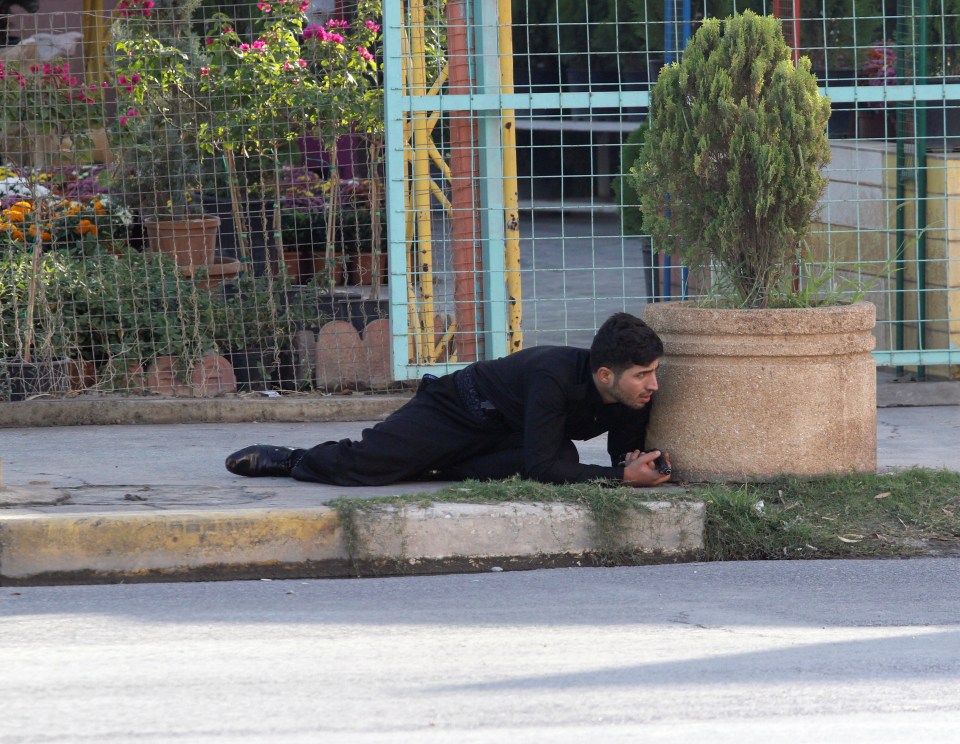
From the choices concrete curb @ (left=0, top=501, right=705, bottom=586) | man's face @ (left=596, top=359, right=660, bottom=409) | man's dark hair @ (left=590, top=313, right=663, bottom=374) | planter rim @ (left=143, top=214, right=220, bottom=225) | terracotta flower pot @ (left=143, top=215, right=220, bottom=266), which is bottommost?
concrete curb @ (left=0, top=501, right=705, bottom=586)

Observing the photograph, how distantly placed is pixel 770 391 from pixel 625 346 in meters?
0.60

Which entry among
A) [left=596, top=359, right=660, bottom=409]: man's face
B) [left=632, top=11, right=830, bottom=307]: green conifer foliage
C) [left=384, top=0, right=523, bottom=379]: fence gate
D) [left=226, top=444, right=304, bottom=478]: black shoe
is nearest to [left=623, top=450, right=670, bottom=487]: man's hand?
[left=596, top=359, right=660, bottom=409]: man's face

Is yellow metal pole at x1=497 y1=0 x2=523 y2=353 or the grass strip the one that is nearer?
the grass strip

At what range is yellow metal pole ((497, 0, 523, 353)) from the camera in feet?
A: 23.7

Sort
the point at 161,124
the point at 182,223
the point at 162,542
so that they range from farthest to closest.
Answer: the point at 182,223
the point at 161,124
the point at 162,542

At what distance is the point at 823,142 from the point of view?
18.1ft

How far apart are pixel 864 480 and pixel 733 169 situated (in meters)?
1.27

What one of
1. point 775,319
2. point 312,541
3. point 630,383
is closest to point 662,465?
point 630,383

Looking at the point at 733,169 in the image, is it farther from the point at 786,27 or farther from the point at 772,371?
the point at 786,27

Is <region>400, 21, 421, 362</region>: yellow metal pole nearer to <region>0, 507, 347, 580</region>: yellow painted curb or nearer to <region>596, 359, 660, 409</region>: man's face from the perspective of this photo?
<region>596, 359, 660, 409</region>: man's face

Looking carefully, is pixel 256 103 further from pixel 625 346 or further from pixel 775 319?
pixel 775 319

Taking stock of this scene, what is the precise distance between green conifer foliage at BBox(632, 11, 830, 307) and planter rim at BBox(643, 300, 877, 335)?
234 millimetres

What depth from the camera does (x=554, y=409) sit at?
17.4 ft

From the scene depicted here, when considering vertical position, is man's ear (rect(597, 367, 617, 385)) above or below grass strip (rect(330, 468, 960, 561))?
above
